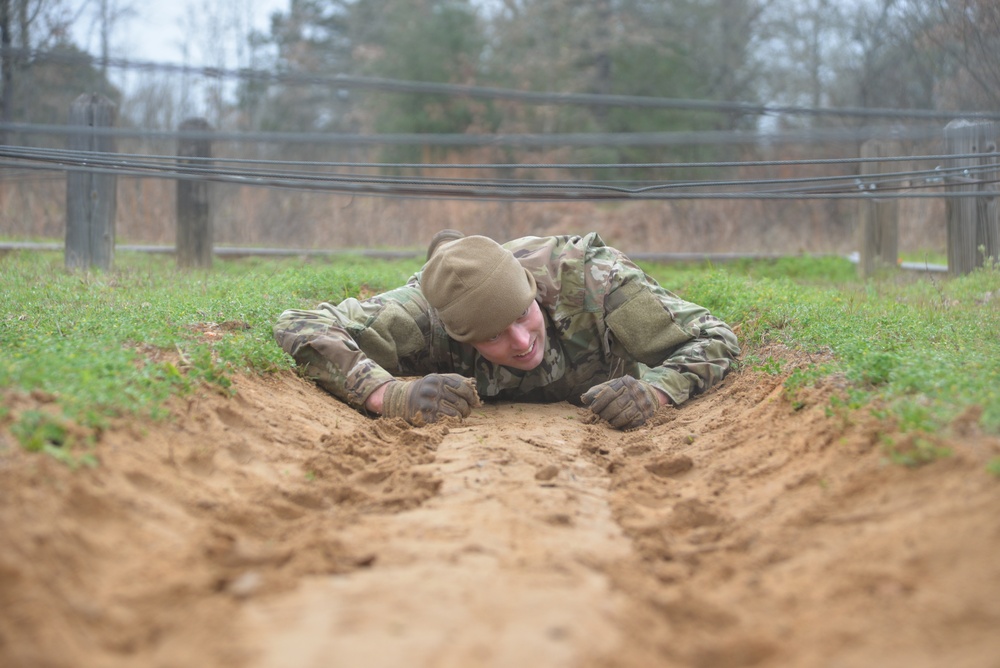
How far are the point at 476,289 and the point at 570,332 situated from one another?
0.84 m

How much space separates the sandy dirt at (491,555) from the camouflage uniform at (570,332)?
119 centimetres

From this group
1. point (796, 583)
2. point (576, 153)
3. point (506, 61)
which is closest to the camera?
point (796, 583)

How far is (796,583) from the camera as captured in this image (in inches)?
84.7

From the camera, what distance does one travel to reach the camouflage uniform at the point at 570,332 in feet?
14.8

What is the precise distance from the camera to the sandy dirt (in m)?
1.83

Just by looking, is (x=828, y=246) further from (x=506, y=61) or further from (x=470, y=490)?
(x=470, y=490)

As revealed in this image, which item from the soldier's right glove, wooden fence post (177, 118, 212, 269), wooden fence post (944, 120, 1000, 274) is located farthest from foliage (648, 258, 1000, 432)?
wooden fence post (177, 118, 212, 269)

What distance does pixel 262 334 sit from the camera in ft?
14.4

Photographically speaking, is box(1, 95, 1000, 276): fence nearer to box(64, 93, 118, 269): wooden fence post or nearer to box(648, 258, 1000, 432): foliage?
box(64, 93, 118, 269): wooden fence post

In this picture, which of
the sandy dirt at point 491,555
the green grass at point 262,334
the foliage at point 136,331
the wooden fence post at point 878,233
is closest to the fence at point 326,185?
the wooden fence post at point 878,233

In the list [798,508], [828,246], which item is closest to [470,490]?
[798,508]

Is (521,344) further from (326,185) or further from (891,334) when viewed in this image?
(326,185)

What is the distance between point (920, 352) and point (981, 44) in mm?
5856

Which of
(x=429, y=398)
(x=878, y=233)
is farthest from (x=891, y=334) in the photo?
(x=878, y=233)
